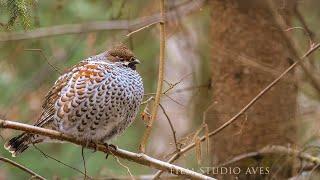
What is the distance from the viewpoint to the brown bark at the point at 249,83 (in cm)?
623

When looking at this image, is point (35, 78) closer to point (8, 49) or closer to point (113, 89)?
point (8, 49)

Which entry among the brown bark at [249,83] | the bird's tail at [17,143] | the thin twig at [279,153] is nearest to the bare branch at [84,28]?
the brown bark at [249,83]

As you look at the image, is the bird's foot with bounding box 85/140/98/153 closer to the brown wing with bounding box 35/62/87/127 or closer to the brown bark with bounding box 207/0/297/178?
the brown wing with bounding box 35/62/87/127

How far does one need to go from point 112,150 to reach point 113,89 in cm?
56

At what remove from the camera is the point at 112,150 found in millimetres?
4973

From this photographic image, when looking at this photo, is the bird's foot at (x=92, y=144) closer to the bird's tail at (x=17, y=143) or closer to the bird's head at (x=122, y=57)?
the bird's tail at (x=17, y=143)

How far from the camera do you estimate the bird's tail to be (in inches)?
218

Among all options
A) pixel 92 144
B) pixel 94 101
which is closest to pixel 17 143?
→ pixel 92 144

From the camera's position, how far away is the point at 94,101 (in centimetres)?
527

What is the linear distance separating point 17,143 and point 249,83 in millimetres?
2030

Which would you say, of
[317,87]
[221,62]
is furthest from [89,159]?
[317,87]

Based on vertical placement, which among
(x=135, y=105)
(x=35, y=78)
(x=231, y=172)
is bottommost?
(x=231, y=172)

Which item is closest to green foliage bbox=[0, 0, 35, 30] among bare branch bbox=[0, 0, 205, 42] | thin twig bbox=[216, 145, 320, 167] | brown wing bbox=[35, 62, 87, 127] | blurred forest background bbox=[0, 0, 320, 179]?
blurred forest background bbox=[0, 0, 320, 179]

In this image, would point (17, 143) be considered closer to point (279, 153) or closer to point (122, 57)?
point (122, 57)
